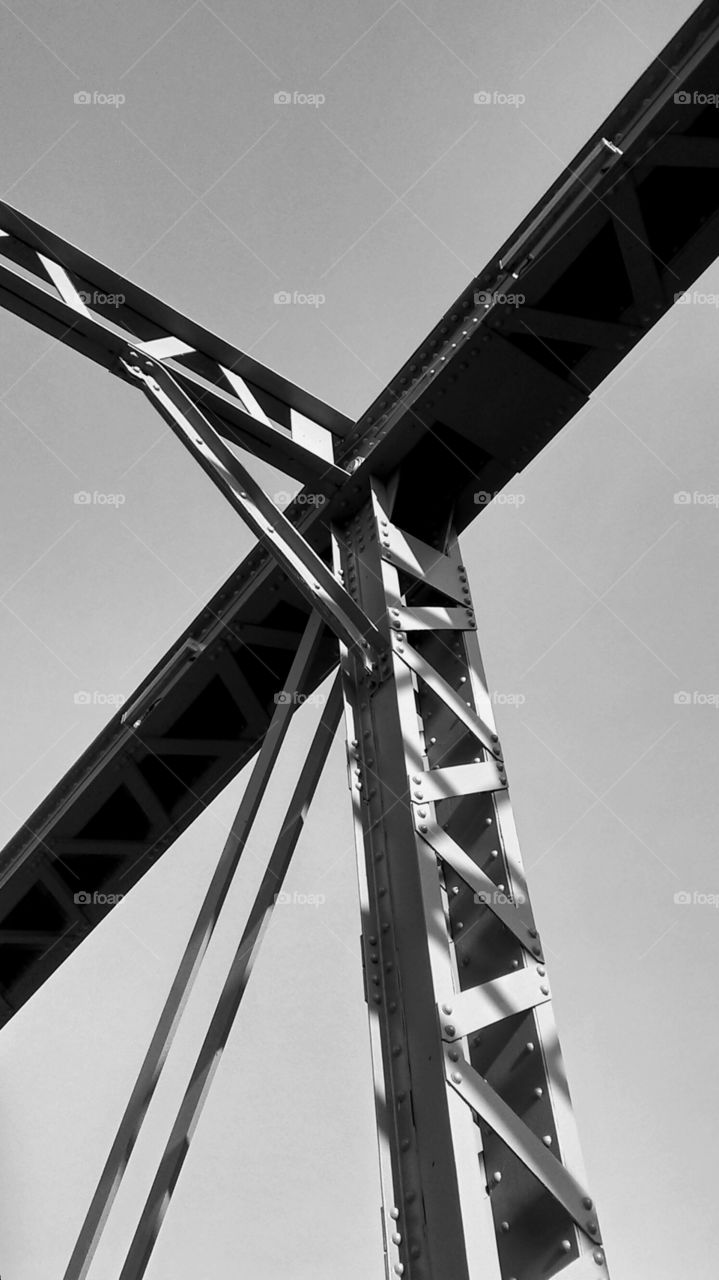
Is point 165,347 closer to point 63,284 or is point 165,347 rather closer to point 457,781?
point 63,284

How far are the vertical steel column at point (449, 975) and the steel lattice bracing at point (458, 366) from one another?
785 millimetres

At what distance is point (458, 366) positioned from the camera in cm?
573

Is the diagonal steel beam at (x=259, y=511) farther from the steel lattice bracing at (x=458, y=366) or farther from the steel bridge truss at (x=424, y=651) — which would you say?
the steel lattice bracing at (x=458, y=366)

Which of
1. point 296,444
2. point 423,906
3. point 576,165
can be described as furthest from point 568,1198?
point 576,165

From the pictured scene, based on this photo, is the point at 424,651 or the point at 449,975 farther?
the point at 424,651

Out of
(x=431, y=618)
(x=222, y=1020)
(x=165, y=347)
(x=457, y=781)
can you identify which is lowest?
(x=222, y=1020)

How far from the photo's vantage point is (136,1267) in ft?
13.5

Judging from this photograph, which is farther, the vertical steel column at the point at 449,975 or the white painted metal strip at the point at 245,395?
the white painted metal strip at the point at 245,395

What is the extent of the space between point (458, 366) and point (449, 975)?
3.20 m

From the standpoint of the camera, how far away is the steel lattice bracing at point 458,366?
5.17 meters

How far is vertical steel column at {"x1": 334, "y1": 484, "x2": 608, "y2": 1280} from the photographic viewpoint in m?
3.47

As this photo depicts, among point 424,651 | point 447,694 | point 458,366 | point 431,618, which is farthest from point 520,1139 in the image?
point 458,366
